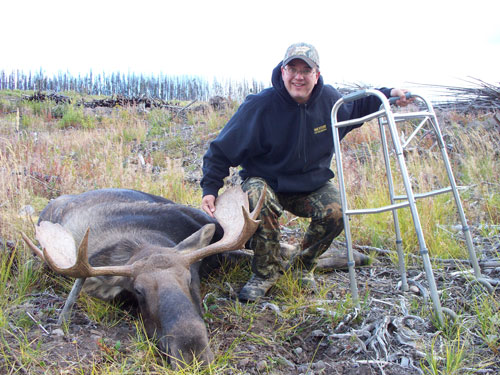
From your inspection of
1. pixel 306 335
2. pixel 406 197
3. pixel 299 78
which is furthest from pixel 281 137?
pixel 306 335

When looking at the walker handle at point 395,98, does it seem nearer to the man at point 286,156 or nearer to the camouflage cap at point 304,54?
the man at point 286,156

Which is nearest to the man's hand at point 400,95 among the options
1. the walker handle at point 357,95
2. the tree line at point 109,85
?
the walker handle at point 357,95

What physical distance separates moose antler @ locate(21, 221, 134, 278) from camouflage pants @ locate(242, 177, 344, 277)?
1110 millimetres

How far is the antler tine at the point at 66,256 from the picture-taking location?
8.29ft

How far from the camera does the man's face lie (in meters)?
3.39

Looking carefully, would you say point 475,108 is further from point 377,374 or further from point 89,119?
point 89,119

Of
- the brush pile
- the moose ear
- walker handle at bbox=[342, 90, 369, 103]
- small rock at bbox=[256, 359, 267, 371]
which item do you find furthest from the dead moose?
the brush pile

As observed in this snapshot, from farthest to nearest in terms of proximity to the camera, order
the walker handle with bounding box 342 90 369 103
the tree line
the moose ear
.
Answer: the tree line → the moose ear → the walker handle with bounding box 342 90 369 103

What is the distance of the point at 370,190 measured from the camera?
546 cm

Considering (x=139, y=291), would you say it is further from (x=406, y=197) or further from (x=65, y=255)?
(x=406, y=197)

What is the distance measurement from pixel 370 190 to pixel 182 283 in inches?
135

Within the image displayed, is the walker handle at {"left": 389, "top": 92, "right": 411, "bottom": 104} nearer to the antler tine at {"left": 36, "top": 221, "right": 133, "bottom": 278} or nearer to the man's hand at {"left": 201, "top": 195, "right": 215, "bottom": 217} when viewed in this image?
the man's hand at {"left": 201, "top": 195, "right": 215, "bottom": 217}

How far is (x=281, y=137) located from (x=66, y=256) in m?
1.79

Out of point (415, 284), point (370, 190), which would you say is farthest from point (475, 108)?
point (415, 284)
